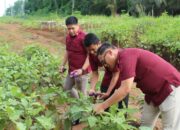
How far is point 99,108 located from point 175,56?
7337 mm

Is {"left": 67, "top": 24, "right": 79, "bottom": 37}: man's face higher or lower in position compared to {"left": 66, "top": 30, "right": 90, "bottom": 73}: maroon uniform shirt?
higher

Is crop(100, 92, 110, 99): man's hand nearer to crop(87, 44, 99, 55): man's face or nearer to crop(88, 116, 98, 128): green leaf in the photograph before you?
crop(87, 44, 99, 55): man's face

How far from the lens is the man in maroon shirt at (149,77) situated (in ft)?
12.8

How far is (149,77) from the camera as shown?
419 cm

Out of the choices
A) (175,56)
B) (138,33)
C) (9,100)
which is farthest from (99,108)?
(138,33)

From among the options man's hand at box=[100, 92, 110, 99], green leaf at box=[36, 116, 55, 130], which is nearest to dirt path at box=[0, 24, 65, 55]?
man's hand at box=[100, 92, 110, 99]

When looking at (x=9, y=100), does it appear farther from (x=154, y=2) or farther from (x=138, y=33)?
(x=154, y=2)

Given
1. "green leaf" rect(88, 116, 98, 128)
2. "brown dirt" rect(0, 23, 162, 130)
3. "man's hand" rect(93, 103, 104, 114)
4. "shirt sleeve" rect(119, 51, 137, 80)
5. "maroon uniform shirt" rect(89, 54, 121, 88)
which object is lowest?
"brown dirt" rect(0, 23, 162, 130)

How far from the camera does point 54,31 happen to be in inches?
899

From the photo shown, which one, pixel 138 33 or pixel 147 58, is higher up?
pixel 147 58

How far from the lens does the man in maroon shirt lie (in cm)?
390

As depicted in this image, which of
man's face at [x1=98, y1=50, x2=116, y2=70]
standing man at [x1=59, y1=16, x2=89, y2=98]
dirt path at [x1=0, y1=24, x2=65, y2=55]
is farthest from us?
dirt path at [x1=0, y1=24, x2=65, y2=55]

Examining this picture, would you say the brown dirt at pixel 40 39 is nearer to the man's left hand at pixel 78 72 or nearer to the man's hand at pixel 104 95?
the man's left hand at pixel 78 72

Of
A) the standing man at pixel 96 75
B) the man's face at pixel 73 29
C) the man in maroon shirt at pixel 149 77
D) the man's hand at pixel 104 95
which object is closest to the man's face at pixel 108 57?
the man in maroon shirt at pixel 149 77
